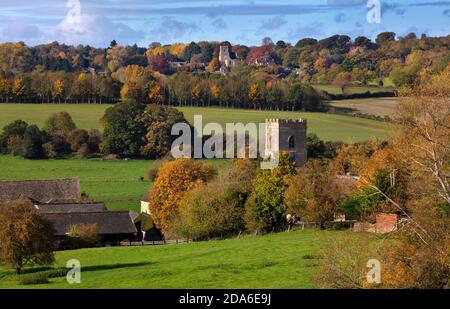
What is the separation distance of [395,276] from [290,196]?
2225 cm

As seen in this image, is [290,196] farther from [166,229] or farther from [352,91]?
Result: [352,91]

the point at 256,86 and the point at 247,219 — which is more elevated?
the point at 256,86

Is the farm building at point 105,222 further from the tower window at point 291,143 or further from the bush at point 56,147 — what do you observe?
the bush at point 56,147

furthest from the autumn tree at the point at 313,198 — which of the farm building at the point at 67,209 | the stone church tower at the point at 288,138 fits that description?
the stone church tower at the point at 288,138

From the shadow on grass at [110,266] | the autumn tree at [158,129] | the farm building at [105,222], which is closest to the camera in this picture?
the shadow on grass at [110,266]

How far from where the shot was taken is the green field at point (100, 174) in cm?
5788

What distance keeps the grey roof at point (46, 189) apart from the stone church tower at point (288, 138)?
12.7 meters

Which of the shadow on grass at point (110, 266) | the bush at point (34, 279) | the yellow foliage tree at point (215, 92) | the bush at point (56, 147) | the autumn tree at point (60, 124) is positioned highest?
the yellow foliage tree at point (215, 92)

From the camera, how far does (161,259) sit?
34.7 metres

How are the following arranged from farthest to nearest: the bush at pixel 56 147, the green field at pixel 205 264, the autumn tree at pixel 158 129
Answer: the autumn tree at pixel 158 129 < the bush at pixel 56 147 < the green field at pixel 205 264

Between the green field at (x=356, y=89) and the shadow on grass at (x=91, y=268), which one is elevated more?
the green field at (x=356, y=89)

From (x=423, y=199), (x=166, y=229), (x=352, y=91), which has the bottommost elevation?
(x=166, y=229)

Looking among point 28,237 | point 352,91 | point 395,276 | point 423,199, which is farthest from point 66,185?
point 352,91

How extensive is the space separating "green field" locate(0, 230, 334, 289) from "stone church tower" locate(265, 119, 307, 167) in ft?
53.2
